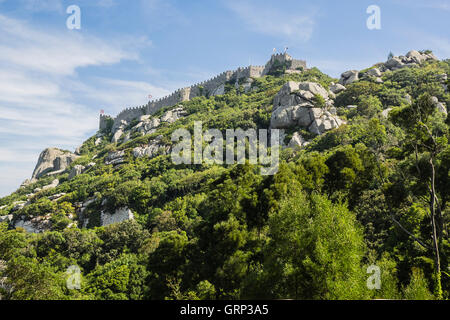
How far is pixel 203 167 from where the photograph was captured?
61.2 m

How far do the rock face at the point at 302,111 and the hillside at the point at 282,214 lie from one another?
0.28 meters

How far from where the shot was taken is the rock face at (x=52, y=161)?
107419 mm

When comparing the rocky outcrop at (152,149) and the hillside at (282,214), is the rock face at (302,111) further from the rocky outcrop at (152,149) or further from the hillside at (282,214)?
the rocky outcrop at (152,149)

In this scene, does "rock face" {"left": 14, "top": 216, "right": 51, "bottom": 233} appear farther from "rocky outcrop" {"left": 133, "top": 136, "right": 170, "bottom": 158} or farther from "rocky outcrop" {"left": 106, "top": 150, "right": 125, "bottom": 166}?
"rocky outcrop" {"left": 133, "top": 136, "right": 170, "bottom": 158}

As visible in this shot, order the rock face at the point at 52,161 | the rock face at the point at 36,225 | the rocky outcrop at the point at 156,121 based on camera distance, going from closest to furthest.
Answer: the rock face at the point at 36,225 < the rocky outcrop at the point at 156,121 < the rock face at the point at 52,161

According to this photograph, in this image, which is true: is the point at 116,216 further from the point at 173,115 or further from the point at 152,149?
the point at 173,115

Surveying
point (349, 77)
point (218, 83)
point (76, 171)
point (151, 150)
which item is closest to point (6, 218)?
point (76, 171)

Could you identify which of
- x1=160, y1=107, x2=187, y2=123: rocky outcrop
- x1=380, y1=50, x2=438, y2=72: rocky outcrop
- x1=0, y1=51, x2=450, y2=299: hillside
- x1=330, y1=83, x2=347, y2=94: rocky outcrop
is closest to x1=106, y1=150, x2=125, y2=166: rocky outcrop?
x1=0, y1=51, x2=450, y2=299: hillside


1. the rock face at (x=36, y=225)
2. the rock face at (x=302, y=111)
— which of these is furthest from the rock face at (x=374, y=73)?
the rock face at (x=36, y=225)

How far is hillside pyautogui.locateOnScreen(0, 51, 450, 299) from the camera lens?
53.9 ft

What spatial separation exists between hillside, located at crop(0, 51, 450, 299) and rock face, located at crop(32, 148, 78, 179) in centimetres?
3257

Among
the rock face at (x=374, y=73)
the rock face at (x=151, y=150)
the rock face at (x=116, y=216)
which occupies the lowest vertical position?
the rock face at (x=116, y=216)
